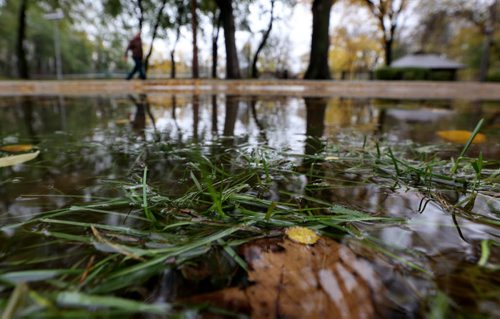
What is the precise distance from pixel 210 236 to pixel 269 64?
110 ft

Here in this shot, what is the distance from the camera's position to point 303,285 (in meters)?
0.42

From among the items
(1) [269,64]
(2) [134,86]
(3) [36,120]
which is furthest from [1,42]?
(3) [36,120]

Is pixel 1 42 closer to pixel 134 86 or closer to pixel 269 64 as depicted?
pixel 269 64

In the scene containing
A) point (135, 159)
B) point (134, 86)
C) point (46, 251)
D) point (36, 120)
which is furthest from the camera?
point (134, 86)

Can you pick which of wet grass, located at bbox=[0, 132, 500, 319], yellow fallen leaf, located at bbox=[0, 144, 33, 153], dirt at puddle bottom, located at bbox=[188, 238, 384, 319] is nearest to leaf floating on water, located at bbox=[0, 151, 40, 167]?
yellow fallen leaf, located at bbox=[0, 144, 33, 153]

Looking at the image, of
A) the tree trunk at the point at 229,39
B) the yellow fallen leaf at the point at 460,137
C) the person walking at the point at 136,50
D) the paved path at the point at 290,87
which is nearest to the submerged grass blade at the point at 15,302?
the yellow fallen leaf at the point at 460,137

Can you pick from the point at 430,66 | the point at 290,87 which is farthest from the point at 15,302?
the point at 430,66

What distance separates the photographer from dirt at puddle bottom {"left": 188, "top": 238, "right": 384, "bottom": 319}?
37 cm

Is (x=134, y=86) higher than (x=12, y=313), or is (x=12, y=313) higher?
(x=134, y=86)

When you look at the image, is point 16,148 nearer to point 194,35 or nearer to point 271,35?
point 194,35

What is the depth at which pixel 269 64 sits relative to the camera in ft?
105

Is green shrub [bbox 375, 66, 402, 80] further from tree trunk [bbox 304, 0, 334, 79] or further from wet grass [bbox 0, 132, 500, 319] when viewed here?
wet grass [bbox 0, 132, 500, 319]

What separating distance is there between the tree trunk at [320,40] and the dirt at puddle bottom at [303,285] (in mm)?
9385

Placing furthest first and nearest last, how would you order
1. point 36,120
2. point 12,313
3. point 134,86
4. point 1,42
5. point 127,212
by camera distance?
point 1,42 → point 134,86 → point 36,120 → point 127,212 → point 12,313
